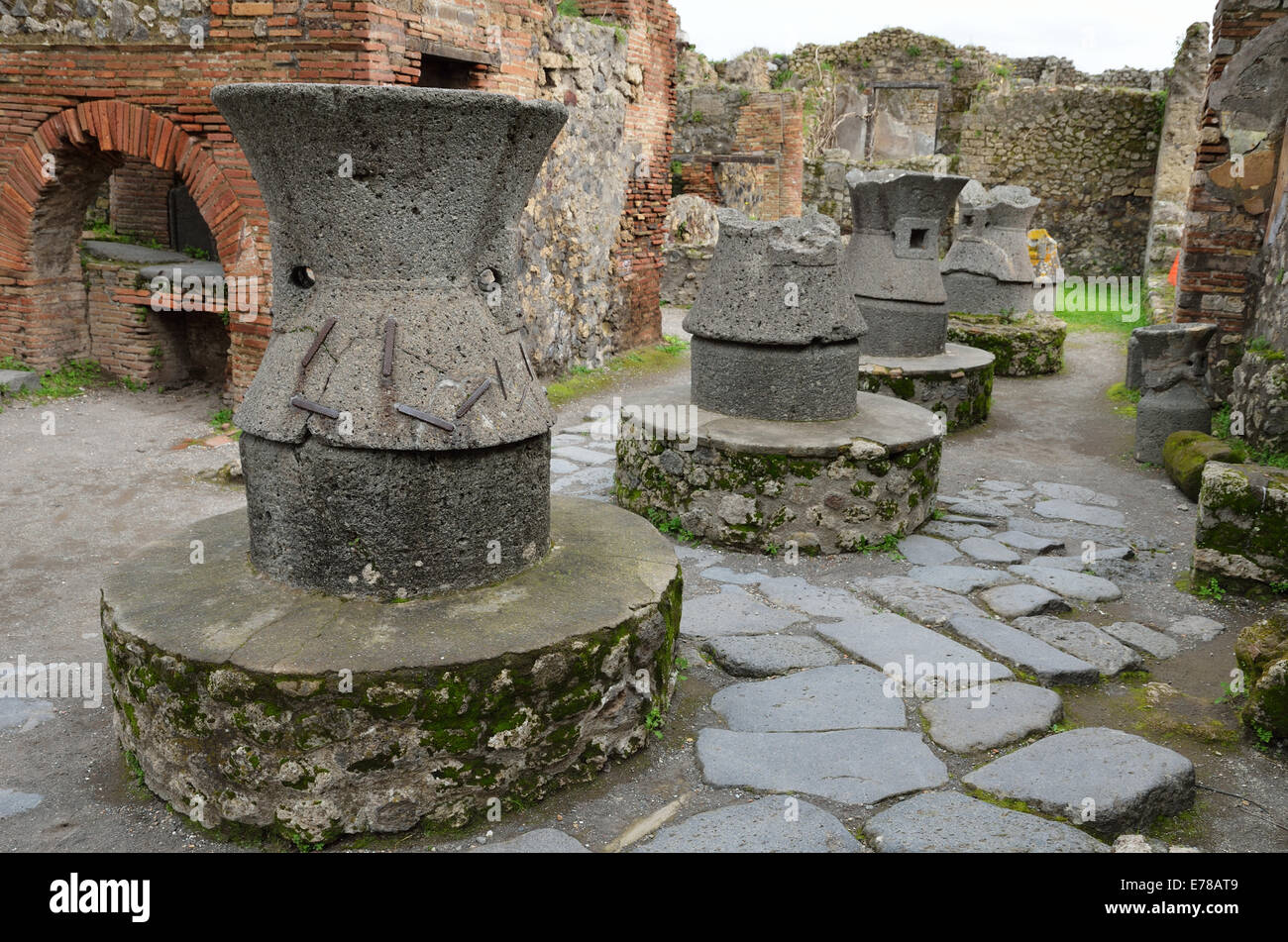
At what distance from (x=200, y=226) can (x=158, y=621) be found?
301 inches

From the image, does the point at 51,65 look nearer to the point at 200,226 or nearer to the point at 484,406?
the point at 200,226

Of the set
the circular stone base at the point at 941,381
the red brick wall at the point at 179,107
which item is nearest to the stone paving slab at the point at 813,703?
the circular stone base at the point at 941,381

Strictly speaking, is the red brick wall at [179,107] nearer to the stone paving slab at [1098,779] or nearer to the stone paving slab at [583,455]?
the stone paving slab at [583,455]

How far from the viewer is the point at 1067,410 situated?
8391 millimetres

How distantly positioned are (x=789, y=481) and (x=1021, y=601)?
1.19 m

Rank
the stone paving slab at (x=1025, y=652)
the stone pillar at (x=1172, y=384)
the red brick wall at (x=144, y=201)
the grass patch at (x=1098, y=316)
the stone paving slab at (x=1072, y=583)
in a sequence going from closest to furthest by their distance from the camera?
the stone paving slab at (x=1025, y=652)
the stone paving slab at (x=1072, y=583)
the stone pillar at (x=1172, y=384)
the red brick wall at (x=144, y=201)
the grass patch at (x=1098, y=316)

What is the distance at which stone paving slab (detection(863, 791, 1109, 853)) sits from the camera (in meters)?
2.56

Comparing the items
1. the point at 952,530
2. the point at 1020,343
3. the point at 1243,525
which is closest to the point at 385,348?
the point at 952,530

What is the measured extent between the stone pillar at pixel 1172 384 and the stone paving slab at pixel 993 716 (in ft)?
12.7

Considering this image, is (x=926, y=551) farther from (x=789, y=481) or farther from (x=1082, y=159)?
(x=1082, y=159)

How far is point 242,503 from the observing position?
5582 millimetres

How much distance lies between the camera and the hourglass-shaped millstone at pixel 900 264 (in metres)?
7.49

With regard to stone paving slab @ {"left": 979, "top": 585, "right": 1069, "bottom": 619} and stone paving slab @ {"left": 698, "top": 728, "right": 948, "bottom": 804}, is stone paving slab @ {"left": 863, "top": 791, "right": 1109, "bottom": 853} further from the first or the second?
stone paving slab @ {"left": 979, "top": 585, "right": 1069, "bottom": 619}

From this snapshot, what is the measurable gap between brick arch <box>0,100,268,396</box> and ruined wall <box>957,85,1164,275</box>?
43.9ft
